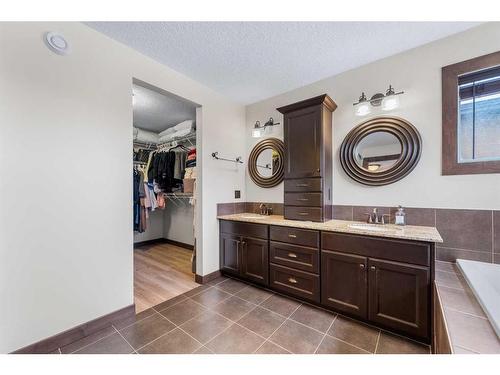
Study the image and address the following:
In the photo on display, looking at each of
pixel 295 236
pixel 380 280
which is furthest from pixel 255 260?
pixel 380 280

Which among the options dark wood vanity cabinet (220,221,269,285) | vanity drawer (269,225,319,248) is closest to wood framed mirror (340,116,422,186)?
vanity drawer (269,225,319,248)

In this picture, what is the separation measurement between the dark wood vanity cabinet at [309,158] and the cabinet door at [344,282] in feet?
1.51

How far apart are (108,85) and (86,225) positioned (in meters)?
1.18

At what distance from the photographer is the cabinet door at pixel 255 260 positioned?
2.30 meters

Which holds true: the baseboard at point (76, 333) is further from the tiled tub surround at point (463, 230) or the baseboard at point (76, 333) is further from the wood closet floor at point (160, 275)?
the tiled tub surround at point (463, 230)

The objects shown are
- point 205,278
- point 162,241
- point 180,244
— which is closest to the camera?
point 205,278

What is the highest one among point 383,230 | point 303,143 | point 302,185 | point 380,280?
point 303,143

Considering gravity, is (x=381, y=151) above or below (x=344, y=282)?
above

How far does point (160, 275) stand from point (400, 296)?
8.69 ft

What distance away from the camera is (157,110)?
10.4ft

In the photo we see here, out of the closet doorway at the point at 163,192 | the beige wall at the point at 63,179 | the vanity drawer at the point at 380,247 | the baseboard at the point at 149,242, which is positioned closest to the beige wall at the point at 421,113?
the vanity drawer at the point at 380,247

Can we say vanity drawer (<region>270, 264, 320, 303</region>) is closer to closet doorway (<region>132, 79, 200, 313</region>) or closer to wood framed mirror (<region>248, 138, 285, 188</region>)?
closet doorway (<region>132, 79, 200, 313</region>)

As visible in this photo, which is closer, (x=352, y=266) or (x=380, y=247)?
(x=380, y=247)

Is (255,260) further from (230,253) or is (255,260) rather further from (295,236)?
(295,236)
